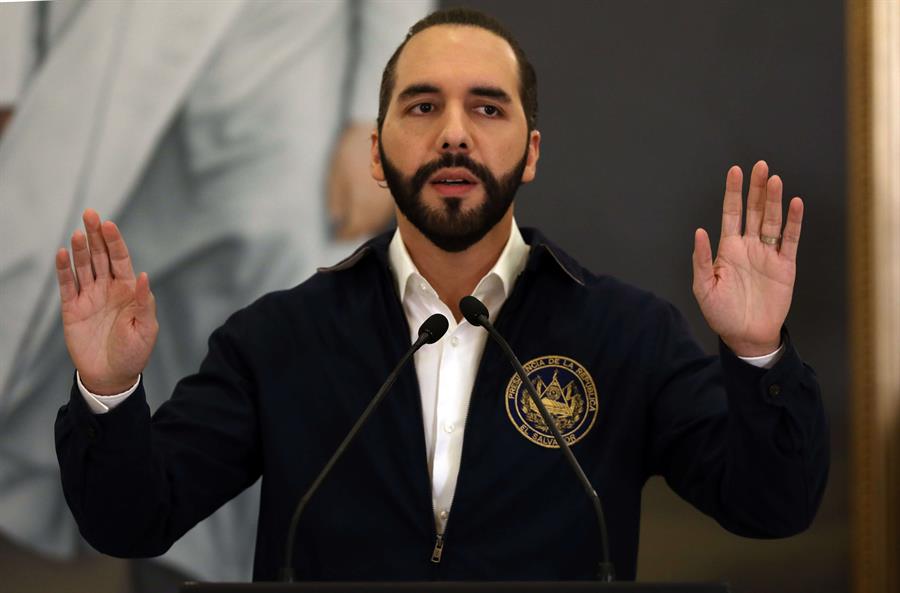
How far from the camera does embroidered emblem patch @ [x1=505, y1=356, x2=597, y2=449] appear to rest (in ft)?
5.40

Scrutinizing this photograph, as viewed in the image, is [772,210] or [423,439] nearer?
[772,210]

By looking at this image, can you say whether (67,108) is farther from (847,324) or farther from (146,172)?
(847,324)

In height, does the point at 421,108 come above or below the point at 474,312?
above

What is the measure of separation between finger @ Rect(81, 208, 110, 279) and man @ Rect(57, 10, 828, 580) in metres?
0.21

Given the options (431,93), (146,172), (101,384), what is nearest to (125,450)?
(101,384)

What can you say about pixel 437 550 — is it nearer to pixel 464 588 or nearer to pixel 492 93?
pixel 464 588

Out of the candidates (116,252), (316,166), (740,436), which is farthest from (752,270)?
(316,166)

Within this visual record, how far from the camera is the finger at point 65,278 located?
4.26 ft

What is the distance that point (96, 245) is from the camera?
1.32 metres

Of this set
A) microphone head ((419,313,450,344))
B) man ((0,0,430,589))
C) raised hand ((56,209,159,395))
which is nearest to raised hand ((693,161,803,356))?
microphone head ((419,313,450,344))

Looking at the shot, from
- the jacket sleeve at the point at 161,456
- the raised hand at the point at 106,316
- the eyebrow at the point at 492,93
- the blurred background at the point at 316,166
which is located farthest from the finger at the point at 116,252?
the blurred background at the point at 316,166

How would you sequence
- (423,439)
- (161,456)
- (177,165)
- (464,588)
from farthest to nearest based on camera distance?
(177,165) → (423,439) → (161,456) → (464,588)

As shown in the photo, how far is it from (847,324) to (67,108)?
186 cm

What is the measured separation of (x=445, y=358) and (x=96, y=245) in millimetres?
593
